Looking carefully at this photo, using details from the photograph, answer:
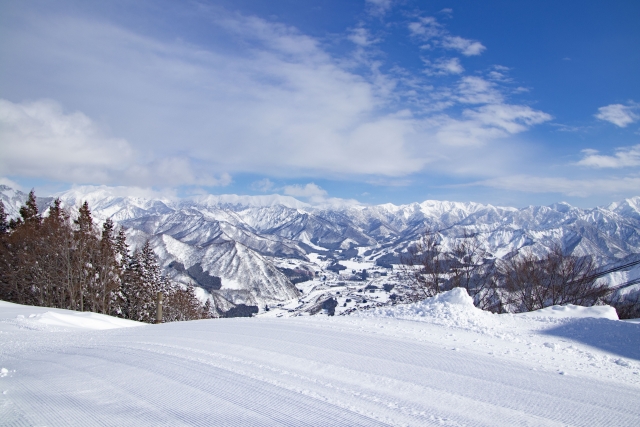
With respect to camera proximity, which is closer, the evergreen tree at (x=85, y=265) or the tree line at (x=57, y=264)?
the tree line at (x=57, y=264)

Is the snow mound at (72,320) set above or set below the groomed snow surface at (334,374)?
below

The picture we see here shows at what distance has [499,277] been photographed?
22062 millimetres

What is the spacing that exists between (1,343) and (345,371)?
8.06 m

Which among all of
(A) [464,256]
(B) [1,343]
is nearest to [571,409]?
(B) [1,343]

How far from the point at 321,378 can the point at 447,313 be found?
17.5ft

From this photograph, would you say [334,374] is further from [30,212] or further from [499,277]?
[30,212]

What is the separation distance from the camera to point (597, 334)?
768 centimetres

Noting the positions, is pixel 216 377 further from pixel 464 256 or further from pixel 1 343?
pixel 464 256

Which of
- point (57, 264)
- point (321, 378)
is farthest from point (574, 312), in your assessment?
point (57, 264)

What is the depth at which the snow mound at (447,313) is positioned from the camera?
8469 millimetres

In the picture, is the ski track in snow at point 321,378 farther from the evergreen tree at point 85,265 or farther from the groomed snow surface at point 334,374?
the evergreen tree at point 85,265

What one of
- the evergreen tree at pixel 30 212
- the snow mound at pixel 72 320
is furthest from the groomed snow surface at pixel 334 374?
the evergreen tree at pixel 30 212

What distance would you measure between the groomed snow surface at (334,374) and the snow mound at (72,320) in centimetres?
318

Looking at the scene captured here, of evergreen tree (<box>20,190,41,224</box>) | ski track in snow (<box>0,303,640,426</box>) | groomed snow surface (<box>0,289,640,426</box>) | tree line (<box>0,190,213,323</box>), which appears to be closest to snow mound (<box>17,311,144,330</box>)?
groomed snow surface (<box>0,289,640,426</box>)
